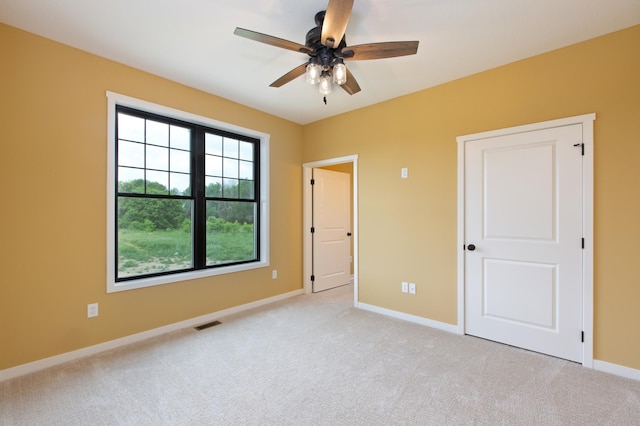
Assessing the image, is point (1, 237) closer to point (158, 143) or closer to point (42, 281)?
point (42, 281)

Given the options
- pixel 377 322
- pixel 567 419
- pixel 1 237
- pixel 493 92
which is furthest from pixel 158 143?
pixel 567 419

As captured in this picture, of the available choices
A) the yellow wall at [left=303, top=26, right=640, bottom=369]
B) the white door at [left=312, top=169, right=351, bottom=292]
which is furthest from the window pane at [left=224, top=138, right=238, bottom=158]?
the white door at [left=312, top=169, right=351, bottom=292]

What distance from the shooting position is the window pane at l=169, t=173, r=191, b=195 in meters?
3.16

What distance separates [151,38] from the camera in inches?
91.4

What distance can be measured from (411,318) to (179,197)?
9.99ft

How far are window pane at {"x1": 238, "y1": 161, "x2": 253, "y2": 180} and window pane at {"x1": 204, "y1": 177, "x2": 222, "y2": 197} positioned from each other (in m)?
0.35

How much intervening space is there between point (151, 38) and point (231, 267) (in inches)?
99.1

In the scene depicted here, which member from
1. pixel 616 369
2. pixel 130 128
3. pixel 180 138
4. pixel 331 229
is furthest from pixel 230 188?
pixel 616 369

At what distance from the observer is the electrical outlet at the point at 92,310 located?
2.51m

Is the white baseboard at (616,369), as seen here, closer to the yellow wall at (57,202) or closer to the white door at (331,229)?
the white door at (331,229)

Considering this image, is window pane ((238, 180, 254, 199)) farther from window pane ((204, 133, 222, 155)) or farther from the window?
window pane ((204, 133, 222, 155))

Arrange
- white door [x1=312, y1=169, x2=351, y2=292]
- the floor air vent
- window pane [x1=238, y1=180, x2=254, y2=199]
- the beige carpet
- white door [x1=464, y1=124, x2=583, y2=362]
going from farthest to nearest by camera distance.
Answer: white door [x1=312, y1=169, x2=351, y2=292]
window pane [x1=238, y1=180, x2=254, y2=199]
the floor air vent
white door [x1=464, y1=124, x2=583, y2=362]
the beige carpet

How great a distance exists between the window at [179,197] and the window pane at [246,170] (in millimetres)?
14

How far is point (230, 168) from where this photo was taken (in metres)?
3.75
